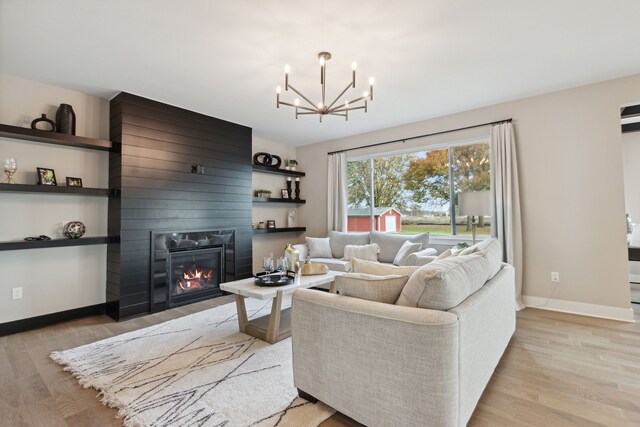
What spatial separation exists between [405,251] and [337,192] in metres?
1.93

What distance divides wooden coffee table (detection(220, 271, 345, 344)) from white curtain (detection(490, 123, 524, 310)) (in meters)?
2.46

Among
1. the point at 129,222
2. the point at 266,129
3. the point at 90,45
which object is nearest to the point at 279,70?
the point at 90,45

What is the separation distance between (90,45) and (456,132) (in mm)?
4464

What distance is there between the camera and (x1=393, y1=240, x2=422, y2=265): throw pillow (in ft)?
13.4

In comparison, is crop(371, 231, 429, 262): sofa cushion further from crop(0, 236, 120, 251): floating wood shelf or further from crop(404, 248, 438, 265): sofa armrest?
crop(0, 236, 120, 251): floating wood shelf

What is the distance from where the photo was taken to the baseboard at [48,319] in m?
2.99

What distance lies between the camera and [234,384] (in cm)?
204

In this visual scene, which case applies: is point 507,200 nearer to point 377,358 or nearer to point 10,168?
point 377,358

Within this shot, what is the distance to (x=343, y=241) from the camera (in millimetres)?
4965

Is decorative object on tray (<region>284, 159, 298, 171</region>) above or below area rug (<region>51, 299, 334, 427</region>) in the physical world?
above

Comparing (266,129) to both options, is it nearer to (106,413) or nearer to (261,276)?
(261,276)

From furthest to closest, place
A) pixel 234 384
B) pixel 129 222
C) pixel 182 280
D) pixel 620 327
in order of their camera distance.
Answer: pixel 182 280
pixel 129 222
pixel 620 327
pixel 234 384

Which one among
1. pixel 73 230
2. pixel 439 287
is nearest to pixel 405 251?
pixel 439 287

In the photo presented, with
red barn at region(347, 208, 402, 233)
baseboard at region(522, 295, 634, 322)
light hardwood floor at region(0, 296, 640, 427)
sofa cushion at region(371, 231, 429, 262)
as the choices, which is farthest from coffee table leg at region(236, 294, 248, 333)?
baseboard at region(522, 295, 634, 322)
